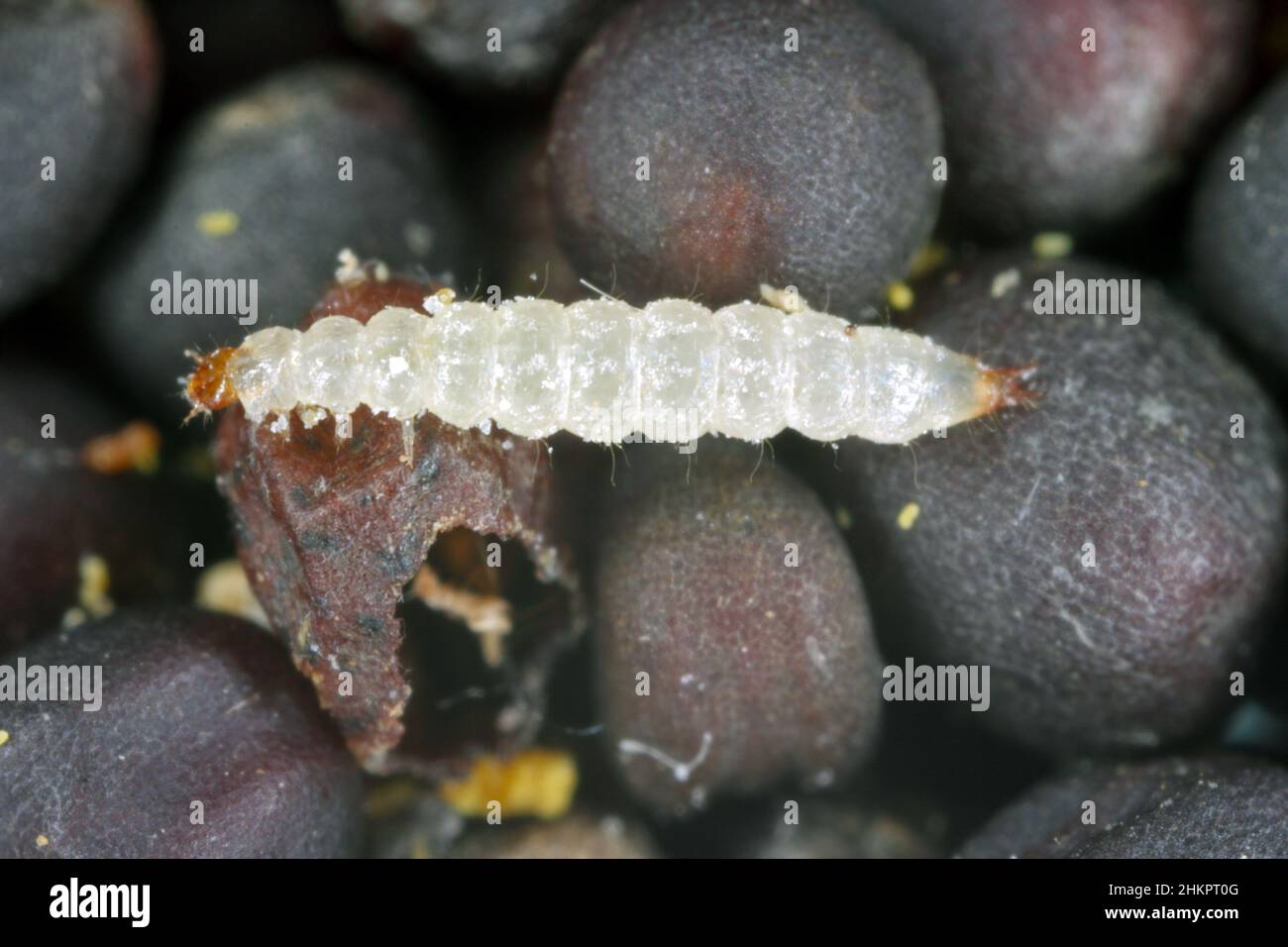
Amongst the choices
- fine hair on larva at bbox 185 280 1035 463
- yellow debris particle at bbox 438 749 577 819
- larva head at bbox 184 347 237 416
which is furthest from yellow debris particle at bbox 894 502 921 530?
larva head at bbox 184 347 237 416

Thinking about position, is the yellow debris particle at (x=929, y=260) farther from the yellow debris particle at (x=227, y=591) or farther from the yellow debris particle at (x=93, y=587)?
the yellow debris particle at (x=93, y=587)

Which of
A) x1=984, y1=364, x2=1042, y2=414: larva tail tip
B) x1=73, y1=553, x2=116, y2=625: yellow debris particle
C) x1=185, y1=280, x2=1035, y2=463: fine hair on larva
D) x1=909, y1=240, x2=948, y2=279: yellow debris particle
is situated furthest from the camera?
x1=909, y1=240, x2=948, y2=279: yellow debris particle

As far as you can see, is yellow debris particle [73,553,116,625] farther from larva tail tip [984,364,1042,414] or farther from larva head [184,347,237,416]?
larva tail tip [984,364,1042,414]

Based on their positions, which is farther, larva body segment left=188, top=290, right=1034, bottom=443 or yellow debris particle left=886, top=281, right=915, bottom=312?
yellow debris particle left=886, top=281, right=915, bottom=312

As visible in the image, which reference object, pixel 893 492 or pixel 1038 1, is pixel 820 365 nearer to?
pixel 893 492

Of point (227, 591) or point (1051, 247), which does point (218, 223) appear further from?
point (1051, 247)
